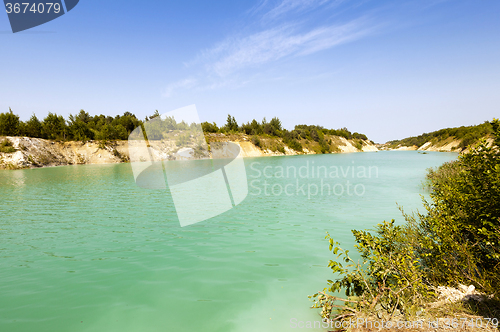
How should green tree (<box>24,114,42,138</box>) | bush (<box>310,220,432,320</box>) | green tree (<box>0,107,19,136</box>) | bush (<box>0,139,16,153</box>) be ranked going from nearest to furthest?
1. bush (<box>310,220,432,320</box>)
2. bush (<box>0,139,16,153</box>)
3. green tree (<box>0,107,19,136</box>)
4. green tree (<box>24,114,42,138</box>)

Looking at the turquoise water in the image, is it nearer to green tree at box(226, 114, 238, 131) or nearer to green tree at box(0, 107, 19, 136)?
green tree at box(0, 107, 19, 136)

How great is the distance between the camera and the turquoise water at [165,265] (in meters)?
4.71

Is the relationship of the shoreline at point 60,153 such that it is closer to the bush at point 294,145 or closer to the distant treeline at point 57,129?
the distant treeline at point 57,129

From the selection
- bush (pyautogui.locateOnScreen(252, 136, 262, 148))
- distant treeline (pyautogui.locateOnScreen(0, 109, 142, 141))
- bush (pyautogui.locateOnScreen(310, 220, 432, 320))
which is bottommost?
bush (pyautogui.locateOnScreen(310, 220, 432, 320))

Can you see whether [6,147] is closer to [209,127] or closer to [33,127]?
[33,127]

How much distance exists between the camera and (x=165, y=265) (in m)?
6.84

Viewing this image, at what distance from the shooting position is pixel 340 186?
63.7ft

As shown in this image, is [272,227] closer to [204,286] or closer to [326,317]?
[204,286]

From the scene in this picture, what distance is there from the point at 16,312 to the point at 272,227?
25.5 feet

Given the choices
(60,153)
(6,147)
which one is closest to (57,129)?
(60,153)

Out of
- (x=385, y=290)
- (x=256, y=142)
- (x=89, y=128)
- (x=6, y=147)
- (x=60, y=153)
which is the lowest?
(x=385, y=290)

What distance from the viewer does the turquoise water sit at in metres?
4.71

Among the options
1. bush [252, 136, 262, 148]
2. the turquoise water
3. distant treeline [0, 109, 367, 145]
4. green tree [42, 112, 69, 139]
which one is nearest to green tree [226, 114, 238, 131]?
distant treeline [0, 109, 367, 145]

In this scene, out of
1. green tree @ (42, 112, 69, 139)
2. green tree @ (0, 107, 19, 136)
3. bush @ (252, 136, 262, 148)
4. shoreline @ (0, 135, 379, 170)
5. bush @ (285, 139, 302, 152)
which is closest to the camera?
shoreline @ (0, 135, 379, 170)
